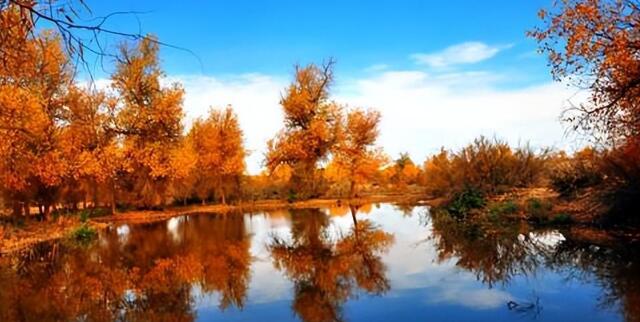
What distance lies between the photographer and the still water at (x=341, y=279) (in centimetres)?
768

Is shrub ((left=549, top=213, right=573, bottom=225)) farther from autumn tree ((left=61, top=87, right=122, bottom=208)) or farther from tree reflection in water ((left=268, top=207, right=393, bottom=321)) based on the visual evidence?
autumn tree ((left=61, top=87, right=122, bottom=208))

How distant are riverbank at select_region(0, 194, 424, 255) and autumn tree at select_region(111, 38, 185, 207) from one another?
2.41 m

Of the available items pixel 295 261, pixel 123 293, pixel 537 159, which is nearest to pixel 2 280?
pixel 123 293

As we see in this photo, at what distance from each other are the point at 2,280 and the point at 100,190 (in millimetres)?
21726

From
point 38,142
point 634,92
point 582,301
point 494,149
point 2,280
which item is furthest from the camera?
point 494,149

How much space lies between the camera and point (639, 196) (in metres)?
13.6

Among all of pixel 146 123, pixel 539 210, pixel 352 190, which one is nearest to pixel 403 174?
pixel 352 190

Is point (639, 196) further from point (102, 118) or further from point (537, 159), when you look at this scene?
point (102, 118)

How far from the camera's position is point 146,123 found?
102 ft

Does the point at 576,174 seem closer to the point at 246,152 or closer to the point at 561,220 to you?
the point at 561,220

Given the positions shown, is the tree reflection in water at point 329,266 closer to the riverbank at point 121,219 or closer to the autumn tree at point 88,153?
the riverbank at point 121,219

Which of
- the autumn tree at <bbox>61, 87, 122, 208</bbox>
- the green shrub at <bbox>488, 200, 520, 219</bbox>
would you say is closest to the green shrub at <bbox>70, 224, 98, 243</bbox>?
the autumn tree at <bbox>61, 87, 122, 208</bbox>

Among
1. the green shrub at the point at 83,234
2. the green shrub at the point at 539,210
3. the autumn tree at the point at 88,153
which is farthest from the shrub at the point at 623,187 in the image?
the autumn tree at the point at 88,153

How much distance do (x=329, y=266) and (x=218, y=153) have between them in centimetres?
3076
